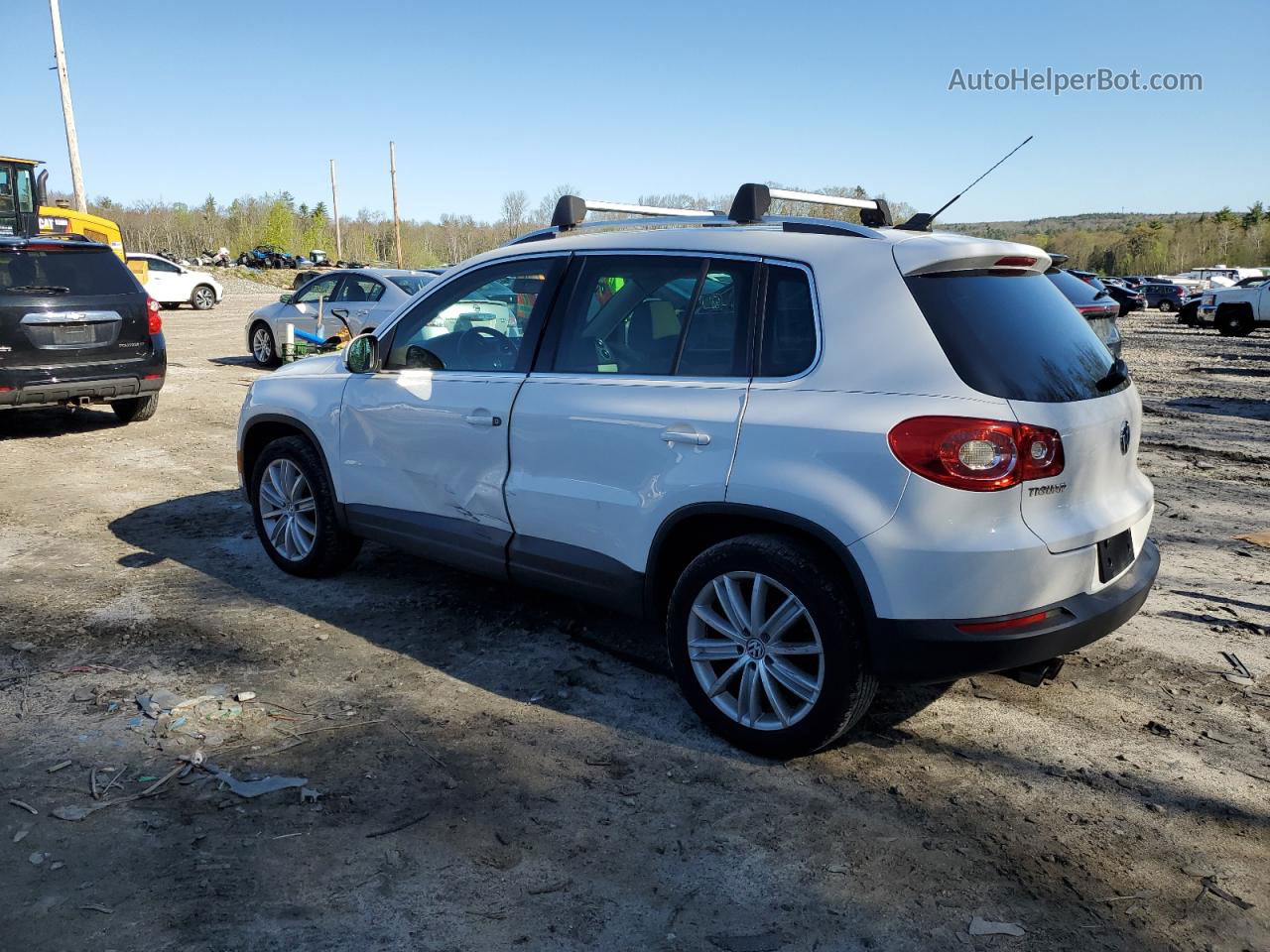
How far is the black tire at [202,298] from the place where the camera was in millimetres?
32375

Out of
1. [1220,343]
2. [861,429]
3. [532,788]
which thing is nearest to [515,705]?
[532,788]

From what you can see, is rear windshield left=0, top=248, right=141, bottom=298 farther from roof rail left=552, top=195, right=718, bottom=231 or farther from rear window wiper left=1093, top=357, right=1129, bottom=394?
rear window wiper left=1093, top=357, right=1129, bottom=394

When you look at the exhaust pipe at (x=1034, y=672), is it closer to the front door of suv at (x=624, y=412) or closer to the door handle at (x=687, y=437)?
the front door of suv at (x=624, y=412)

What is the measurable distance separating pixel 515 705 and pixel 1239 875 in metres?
2.46

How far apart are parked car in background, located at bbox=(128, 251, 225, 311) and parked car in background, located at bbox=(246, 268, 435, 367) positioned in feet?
59.8

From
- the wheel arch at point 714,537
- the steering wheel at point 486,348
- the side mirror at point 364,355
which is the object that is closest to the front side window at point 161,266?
the side mirror at point 364,355

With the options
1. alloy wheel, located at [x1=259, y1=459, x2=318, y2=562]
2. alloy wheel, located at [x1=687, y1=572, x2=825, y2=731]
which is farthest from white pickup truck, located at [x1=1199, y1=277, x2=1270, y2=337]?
alloy wheel, located at [x1=687, y1=572, x2=825, y2=731]

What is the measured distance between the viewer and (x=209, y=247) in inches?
4518

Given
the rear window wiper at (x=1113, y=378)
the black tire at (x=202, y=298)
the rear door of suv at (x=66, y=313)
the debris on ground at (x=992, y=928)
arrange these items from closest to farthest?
the debris on ground at (x=992, y=928), the rear window wiper at (x=1113, y=378), the rear door of suv at (x=66, y=313), the black tire at (x=202, y=298)

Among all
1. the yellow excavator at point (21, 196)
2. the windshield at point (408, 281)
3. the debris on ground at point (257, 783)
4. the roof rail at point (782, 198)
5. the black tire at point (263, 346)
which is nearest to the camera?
the debris on ground at point (257, 783)

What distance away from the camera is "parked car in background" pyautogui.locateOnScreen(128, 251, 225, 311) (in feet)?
102

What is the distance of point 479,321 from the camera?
4570 mm

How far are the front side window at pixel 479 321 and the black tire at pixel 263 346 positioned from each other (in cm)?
1141

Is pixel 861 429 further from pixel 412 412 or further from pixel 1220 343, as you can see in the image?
pixel 1220 343
